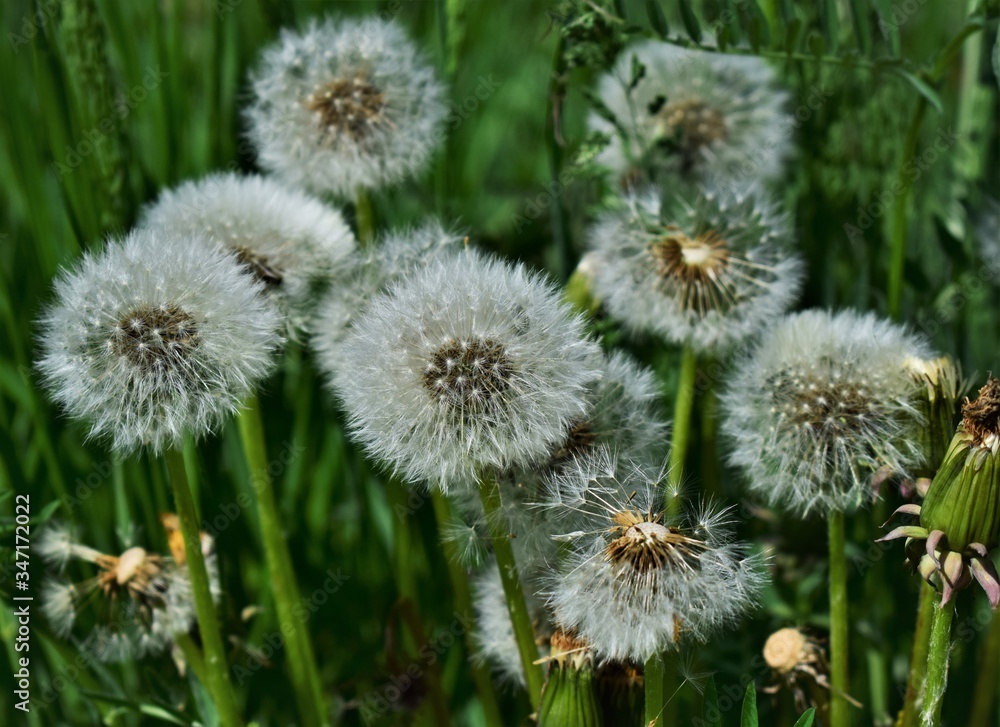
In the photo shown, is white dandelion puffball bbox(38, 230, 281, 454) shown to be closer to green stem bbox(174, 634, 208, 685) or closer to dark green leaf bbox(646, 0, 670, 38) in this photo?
green stem bbox(174, 634, 208, 685)

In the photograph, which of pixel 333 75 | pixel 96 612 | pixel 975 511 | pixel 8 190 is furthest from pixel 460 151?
pixel 975 511

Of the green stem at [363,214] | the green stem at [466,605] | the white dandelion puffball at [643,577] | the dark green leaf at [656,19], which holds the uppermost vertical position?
the dark green leaf at [656,19]

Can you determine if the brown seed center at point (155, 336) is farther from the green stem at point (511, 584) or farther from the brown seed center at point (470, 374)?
the green stem at point (511, 584)

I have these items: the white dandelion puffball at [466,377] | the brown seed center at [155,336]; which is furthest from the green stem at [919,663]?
the brown seed center at [155,336]

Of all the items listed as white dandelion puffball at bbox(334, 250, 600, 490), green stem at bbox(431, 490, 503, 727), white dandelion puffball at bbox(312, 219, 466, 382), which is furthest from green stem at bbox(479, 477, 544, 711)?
white dandelion puffball at bbox(312, 219, 466, 382)

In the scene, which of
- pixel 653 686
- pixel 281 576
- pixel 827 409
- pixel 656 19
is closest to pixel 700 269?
pixel 827 409

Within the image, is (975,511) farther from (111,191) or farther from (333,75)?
(111,191)

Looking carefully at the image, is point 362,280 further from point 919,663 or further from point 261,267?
point 919,663
